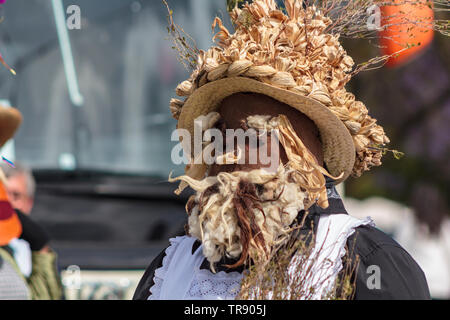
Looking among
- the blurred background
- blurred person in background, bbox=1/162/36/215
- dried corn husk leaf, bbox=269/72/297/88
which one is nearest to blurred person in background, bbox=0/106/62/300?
blurred person in background, bbox=1/162/36/215

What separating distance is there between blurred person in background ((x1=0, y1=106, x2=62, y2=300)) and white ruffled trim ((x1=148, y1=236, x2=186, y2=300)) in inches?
39.2

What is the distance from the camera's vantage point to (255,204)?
6.06ft

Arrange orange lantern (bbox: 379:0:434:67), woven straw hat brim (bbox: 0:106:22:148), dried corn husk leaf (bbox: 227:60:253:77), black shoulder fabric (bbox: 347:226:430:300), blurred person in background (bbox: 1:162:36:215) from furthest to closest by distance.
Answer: blurred person in background (bbox: 1:162:36:215), woven straw hat brim (bbox: 0:106:22:148), orange lantern (bbox: 379:0:434:67), dried corn husk leaf (bbox: 227:60:253:77), black shoulder fabric (bbox: 347:226:430:300)

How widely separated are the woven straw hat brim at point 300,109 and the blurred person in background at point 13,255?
102 centimetres

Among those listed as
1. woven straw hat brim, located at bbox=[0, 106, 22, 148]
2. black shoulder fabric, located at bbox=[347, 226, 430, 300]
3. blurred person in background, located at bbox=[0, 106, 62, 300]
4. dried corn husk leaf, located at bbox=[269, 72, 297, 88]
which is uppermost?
dried corn husk leaf, located at bbox=[269, 72, 297, 88]

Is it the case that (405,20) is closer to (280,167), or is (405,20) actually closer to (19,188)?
(280,167)

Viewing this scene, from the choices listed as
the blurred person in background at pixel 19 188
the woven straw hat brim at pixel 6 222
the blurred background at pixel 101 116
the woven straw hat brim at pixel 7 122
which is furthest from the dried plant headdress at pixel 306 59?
the blurred background at pixel 101 116

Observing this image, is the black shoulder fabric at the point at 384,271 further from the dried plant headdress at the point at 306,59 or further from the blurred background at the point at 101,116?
the blurred background at the point at 101,116

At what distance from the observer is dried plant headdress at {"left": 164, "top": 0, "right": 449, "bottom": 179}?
1.89 meters

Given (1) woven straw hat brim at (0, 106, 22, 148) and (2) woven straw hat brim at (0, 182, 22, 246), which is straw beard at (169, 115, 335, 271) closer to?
(1) woven straw hat brim at (0, 106, 22, 148)

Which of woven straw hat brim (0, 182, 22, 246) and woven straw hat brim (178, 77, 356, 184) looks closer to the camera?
woven straw hat brim (178, 77, 356, 184)

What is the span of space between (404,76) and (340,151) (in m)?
6.72

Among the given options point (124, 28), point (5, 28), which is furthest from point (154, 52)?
point (5, 28)

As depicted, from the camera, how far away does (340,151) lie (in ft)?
6.63
